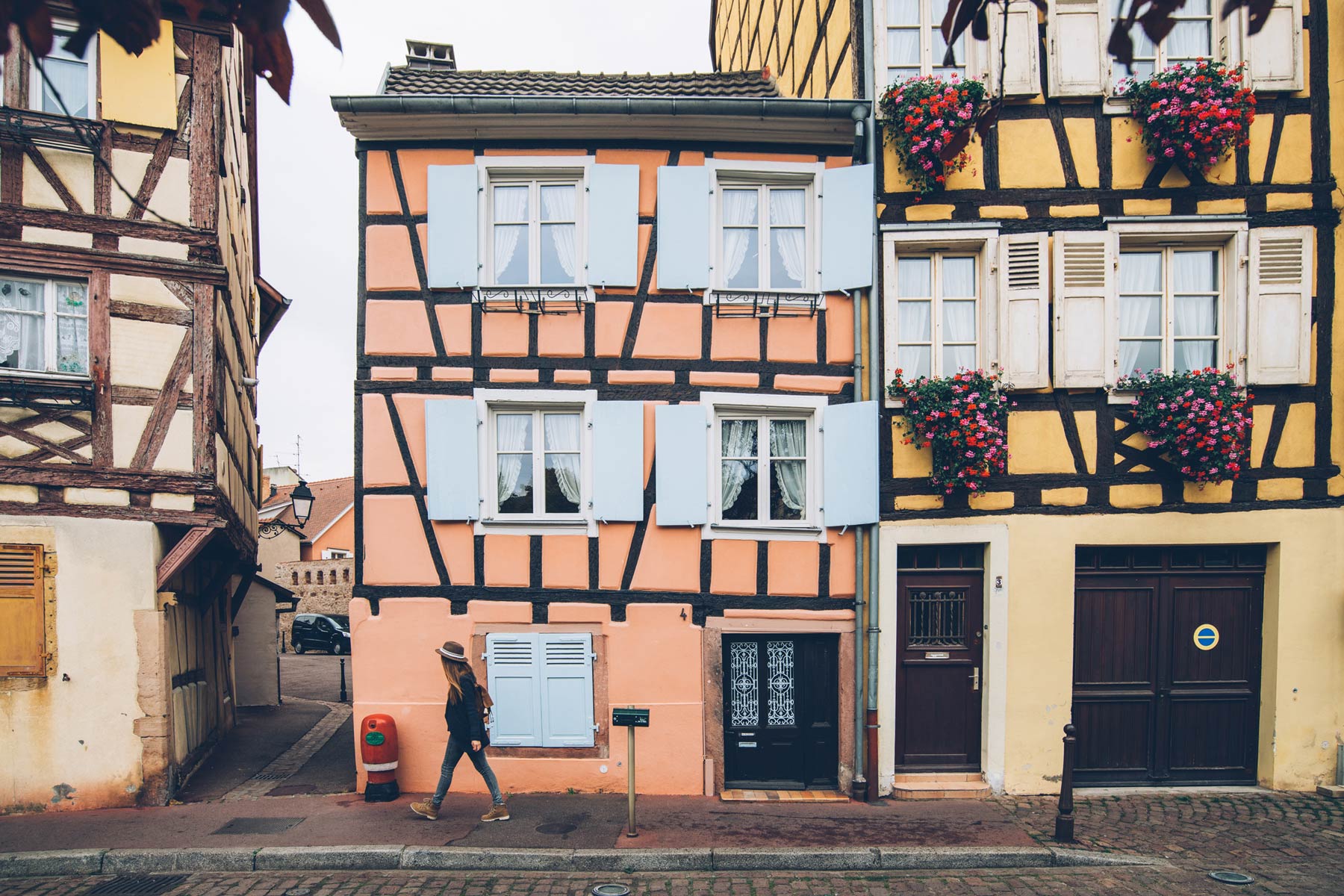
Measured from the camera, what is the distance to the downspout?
7.62 metres

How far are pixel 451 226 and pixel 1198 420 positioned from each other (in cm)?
766

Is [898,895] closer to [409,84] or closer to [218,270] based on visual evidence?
[218,270]

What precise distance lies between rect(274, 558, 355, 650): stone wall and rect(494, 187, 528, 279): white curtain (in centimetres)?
2376

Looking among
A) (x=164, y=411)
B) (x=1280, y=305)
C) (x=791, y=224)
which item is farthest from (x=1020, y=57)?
(x=164, y=411)

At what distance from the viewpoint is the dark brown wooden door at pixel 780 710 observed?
26.1ft

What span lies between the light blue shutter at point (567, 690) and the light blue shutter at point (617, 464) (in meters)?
1.37

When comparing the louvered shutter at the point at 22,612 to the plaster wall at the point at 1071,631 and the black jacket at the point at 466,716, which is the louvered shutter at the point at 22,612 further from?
the plaster wall at the point at 1071,631

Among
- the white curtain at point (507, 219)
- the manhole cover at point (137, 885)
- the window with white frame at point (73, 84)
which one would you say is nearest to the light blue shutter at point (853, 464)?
the white curtain at point (507, 219)

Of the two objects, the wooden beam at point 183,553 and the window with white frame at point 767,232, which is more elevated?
the window with white frame at point 767,232

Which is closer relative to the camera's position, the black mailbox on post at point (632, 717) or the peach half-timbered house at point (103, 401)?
the black mailbox on post at point (632, 717)

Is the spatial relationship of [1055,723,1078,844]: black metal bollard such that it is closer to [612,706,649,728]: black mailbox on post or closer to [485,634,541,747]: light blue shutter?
[612,706,649,728]: black mailbox on post

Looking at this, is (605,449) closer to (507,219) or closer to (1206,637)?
(507,219)

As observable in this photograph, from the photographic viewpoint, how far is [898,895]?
5723 mm

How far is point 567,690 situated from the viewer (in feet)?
25.8
